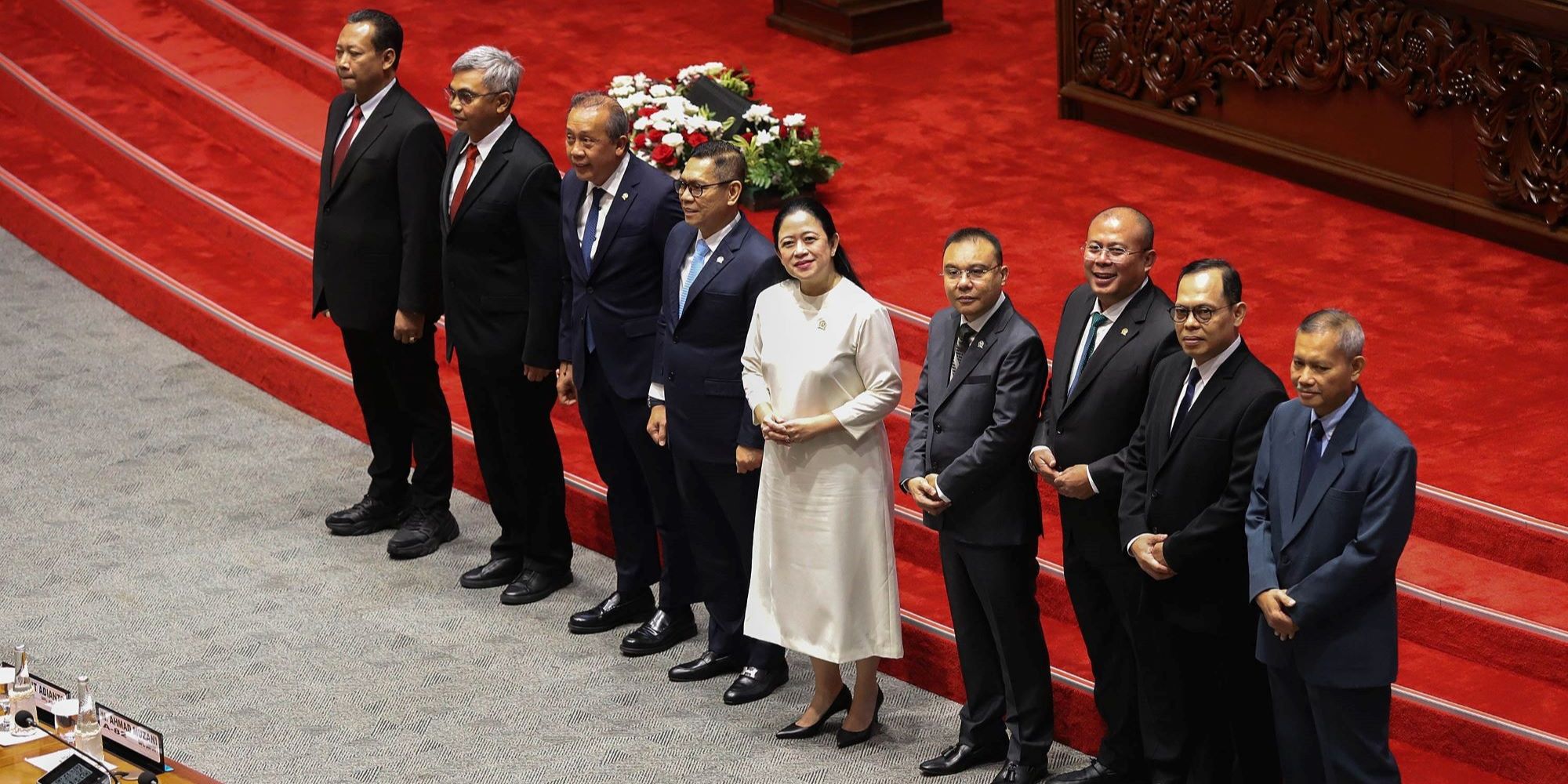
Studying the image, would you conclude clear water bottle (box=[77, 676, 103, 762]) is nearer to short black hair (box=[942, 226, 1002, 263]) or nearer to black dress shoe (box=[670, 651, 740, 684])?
black dress shoe (box=[670, 651, 740, 684])

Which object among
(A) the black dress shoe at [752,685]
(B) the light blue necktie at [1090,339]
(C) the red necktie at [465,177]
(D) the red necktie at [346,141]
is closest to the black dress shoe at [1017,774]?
(A) the black dress shoe at [752,685]

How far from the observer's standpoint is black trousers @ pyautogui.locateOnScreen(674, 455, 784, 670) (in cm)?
Result: 532

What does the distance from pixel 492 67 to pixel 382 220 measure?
66 cm

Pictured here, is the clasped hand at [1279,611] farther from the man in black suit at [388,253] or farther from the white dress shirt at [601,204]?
the man in black suit at [388,253]

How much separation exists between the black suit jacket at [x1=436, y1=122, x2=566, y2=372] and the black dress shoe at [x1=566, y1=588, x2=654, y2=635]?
686 mm

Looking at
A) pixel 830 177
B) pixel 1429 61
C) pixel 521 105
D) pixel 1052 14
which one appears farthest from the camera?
pixel 1052 14

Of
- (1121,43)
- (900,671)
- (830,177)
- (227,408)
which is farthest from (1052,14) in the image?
(900,671)

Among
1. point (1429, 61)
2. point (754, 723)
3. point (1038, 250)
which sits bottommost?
point (754, 723)

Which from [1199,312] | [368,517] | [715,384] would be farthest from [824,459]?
[368,517]

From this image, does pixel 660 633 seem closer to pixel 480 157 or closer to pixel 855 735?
pixel 855 735

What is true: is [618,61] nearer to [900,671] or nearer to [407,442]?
[407,442]

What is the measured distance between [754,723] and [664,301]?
1.08 meters

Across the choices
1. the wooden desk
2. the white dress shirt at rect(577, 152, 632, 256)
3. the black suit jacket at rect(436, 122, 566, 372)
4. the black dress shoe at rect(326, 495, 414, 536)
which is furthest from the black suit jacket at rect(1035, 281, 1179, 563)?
the black dress shoe at rect(326, 495, 414, 536)

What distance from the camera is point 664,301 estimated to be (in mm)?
A: 5305
